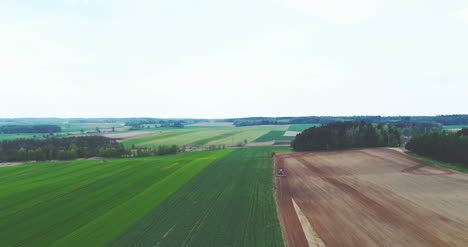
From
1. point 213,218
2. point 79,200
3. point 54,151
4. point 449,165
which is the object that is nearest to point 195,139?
point 54,151

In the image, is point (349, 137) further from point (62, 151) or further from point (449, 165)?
point (62, 151)

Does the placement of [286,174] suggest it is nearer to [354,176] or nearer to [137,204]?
[354,176]

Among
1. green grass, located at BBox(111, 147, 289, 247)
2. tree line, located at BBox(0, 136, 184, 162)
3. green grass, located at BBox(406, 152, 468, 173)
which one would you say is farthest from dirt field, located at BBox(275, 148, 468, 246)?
tree line, located at BBox(0, 136, 184, 162)

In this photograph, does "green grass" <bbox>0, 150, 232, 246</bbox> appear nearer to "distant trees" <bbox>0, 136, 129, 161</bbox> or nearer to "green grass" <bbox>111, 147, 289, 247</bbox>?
"green grass" <bbox>111, 147, 289, 247</bbox>

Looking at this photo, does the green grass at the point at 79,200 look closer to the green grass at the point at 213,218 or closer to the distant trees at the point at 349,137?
the green grass at the point at 213,218

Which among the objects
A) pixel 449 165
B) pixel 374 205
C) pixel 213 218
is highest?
pixel 449 165

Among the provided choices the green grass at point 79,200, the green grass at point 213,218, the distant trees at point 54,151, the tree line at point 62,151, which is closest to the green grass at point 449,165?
the green grass at point 213,218

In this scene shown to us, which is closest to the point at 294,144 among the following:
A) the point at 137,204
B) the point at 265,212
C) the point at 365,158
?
the point at 365,158
